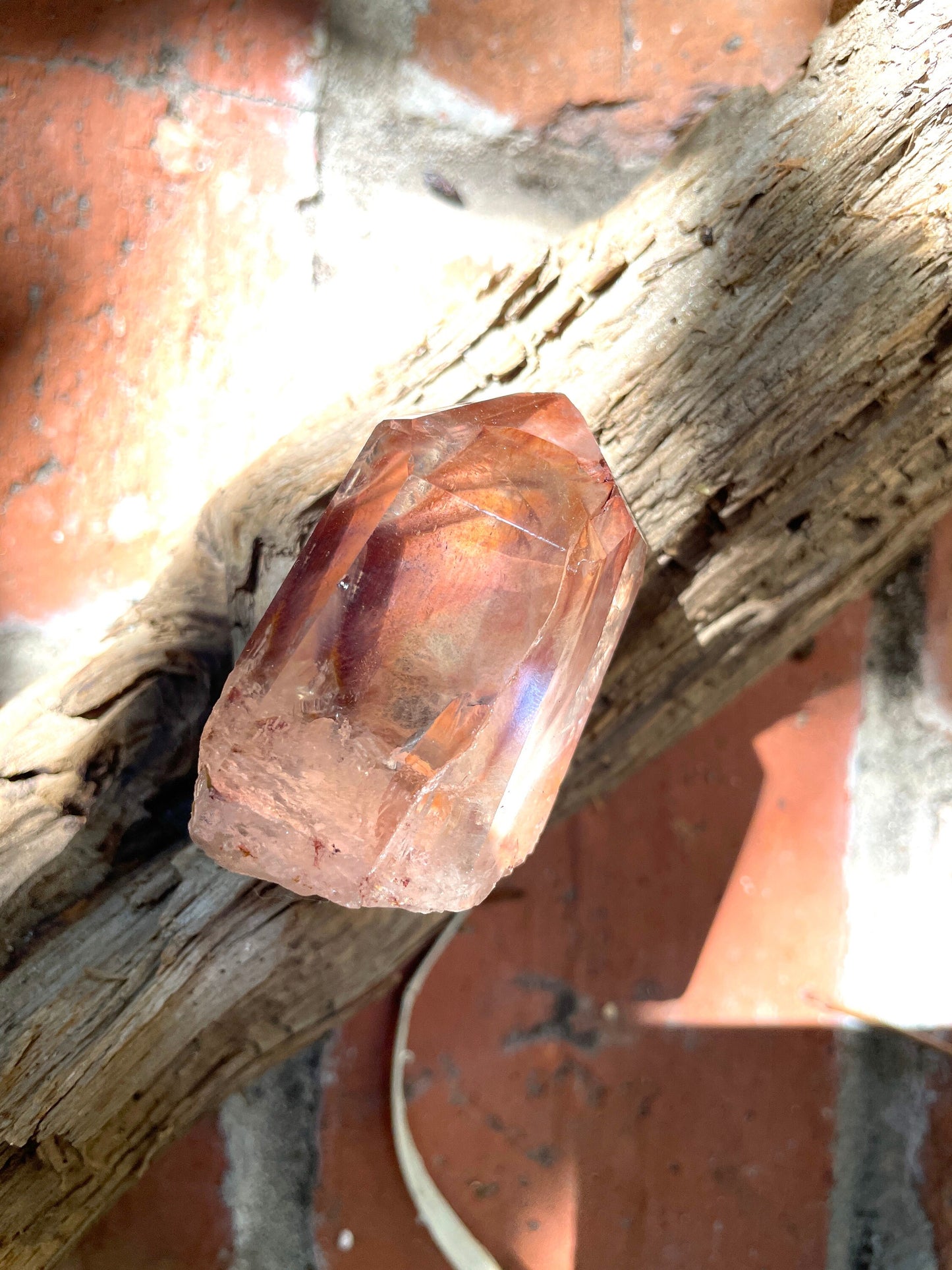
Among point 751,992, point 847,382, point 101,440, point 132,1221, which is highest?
point 101,440

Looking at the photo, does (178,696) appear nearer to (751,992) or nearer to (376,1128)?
(376,1128)

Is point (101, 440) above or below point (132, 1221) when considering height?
above

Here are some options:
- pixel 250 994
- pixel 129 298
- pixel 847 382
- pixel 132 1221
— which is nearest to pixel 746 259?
pixel 847 382

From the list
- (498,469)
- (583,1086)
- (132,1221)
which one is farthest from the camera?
(583,1086)
